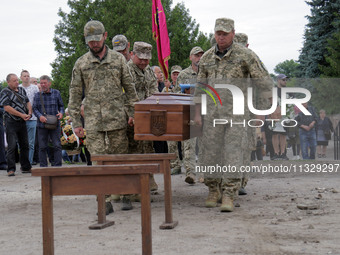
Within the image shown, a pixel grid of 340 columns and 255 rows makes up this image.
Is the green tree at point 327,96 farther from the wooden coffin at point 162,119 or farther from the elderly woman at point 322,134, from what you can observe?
the wooden coffin at point 162,119

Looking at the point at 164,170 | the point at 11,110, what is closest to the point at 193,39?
the point at 11,110

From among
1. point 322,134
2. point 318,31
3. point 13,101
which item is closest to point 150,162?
point 13,101

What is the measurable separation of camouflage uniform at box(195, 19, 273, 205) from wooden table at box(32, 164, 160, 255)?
3277 millimetres

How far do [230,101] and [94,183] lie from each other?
3.59 m

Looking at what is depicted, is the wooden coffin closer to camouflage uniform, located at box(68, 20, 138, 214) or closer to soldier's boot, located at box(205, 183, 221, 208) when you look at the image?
camouflage uniform, located at box(68, 20, 138, 214)

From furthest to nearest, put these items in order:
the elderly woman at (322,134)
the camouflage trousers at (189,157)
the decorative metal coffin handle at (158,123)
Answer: the elderly woman at (322,134)
the camouflage trousers at (189,157)
the decorative metal coffin handle at (158,123)

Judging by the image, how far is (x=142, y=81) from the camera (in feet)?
30.6

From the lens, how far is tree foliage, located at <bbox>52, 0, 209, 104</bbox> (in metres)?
39.6

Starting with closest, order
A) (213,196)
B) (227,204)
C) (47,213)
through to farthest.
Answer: (47,213), (227,204), (213,196)

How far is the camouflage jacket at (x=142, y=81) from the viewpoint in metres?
9.24

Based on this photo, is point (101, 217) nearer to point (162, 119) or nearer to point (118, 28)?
point (162, 119)

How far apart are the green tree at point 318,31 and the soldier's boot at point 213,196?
27883 millimetres

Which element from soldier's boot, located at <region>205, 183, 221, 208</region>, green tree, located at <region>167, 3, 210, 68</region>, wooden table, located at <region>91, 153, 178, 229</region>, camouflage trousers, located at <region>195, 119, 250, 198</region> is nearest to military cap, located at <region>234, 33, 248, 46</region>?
camouflage trousers, located at <region>195, 119, 250, 198</region>

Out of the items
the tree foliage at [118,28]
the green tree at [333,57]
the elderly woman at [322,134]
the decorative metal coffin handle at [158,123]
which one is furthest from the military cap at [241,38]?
the tree foliage at [118,28]
